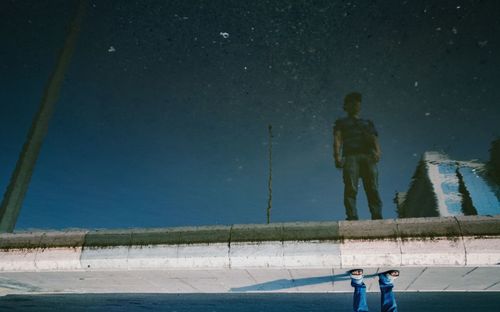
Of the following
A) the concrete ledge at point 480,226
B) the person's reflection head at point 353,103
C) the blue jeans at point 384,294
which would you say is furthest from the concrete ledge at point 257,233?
the person's reflection head at point 353,103

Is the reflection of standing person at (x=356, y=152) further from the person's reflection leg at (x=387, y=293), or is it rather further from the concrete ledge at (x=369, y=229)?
the concrete ledge at (x=369, y=229)

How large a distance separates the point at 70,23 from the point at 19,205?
520 centimetres

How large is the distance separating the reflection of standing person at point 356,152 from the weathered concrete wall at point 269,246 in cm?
158

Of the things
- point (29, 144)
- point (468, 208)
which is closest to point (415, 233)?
point (29, 144)

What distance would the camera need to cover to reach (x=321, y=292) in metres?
4.27

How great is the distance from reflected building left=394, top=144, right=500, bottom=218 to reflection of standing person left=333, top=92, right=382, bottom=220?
4.77 meters

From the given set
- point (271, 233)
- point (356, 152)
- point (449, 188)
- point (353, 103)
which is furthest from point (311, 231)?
point (449, 188)

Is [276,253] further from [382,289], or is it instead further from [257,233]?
[382,289]

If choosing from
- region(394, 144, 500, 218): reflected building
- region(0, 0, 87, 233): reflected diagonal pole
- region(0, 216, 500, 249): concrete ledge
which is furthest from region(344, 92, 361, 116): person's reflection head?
region(0, 0, 87, 233): reflected diagonal pole

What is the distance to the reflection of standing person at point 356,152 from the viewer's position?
439 cm

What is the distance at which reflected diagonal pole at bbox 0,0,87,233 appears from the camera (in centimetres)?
475

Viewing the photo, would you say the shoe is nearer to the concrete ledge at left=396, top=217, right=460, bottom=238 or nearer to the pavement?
the pavement

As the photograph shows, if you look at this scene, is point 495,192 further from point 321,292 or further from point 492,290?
point 321,292

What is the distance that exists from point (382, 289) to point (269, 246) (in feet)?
4.37
